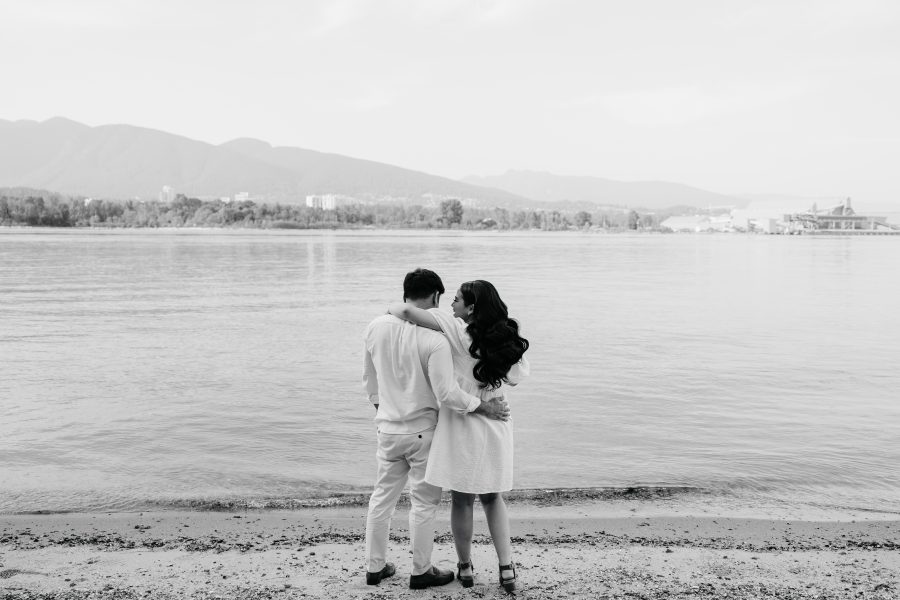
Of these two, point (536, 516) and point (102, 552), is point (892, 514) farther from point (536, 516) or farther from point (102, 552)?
point (102, 552)

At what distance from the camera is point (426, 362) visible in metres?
5.50

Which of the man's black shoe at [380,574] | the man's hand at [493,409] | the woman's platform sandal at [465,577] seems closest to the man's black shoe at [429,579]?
the woman's platform sandal at [465,577]

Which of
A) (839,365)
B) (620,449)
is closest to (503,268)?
(839,365)

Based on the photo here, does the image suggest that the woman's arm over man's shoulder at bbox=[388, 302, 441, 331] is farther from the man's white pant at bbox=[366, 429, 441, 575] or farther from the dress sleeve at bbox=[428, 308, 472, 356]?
the man's white pant at bbox=[366, 429, 441, 575]

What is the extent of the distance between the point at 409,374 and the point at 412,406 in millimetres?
227

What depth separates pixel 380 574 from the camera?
5906mm

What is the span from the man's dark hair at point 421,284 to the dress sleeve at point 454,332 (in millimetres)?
142

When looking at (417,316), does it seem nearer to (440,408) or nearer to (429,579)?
(440,408)

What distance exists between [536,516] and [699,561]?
6.34 ft

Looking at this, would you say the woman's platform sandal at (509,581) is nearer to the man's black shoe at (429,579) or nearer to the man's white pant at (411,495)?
the man's black shoe at (429,579)

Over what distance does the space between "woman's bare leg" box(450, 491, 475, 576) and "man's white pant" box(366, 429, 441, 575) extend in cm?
14

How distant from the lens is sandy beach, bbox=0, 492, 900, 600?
5.78 m

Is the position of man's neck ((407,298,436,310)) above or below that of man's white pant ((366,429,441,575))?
above

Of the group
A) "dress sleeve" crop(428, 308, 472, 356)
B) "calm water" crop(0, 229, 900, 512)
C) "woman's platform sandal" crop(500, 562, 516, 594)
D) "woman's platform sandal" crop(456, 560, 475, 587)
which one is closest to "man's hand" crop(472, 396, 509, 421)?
"dress sleeve" crop(428, 308, 472, 356)
